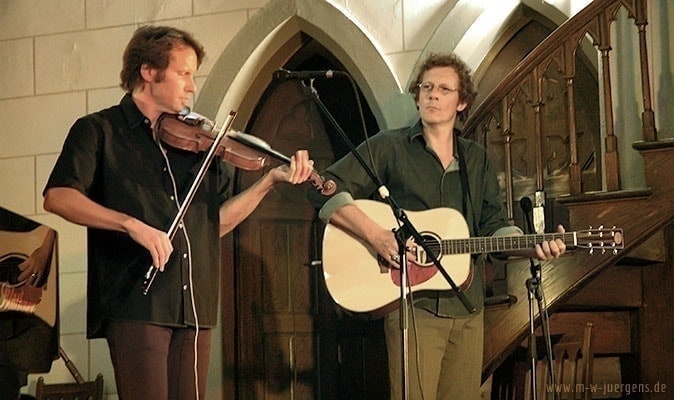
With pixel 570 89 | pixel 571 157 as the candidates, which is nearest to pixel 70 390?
pixel 571 157

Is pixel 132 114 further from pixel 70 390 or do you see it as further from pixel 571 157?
pixel 70 390

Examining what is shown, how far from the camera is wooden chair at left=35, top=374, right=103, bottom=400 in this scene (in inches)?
241

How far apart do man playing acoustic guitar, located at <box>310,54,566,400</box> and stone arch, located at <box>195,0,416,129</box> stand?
1.30 metres

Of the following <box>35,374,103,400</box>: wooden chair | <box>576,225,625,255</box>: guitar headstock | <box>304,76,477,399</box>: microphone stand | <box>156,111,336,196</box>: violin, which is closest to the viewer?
<box>156,111,336,196</box>: violin

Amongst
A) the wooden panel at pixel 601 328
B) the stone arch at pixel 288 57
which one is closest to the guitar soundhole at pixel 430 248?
the stone arch at pixel 288 57

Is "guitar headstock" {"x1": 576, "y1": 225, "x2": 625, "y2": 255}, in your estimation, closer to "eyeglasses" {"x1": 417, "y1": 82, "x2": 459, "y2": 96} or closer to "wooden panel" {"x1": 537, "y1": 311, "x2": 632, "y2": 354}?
"eyeglasses" {"x1": 417, "y1": 82, "x2": 459, "y2": 96}

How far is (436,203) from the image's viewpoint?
446 centimetres

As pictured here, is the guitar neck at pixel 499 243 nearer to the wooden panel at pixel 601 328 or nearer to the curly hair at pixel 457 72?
the curly hair at pixel 457 72

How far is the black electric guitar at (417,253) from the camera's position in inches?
166

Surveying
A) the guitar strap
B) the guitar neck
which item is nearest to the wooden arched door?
the guitar strap

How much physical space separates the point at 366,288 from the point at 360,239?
0.20 metres

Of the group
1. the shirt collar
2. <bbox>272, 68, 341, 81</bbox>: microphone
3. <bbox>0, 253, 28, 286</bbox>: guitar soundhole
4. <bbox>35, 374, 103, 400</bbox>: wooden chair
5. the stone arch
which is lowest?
<bbox>35, 374, 103, 400</bbox>: wooden chair

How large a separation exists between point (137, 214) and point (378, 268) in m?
1.31

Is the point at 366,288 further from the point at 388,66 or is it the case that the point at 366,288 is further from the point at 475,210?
the point at 388,66
